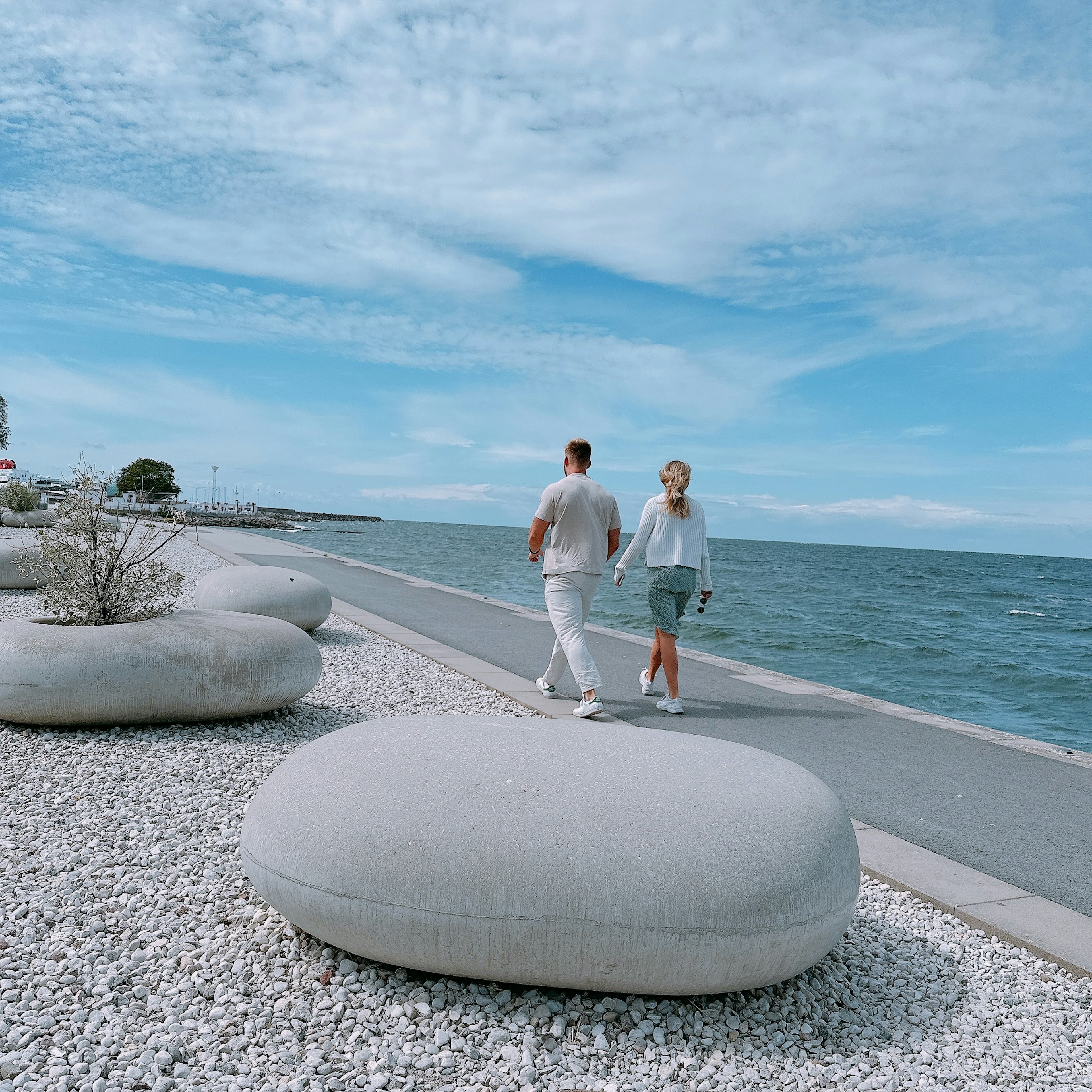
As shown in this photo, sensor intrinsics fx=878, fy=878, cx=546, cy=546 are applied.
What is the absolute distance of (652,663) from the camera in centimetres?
802

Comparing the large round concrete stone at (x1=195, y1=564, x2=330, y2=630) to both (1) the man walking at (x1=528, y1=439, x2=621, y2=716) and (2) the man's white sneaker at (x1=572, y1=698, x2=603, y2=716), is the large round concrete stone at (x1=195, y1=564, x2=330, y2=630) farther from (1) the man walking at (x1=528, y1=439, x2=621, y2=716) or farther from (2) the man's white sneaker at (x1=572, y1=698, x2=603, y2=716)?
(2) the man's white sneaker at (x1=572, y1=698, x2=603, y2=716)

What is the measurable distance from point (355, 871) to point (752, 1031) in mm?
1410

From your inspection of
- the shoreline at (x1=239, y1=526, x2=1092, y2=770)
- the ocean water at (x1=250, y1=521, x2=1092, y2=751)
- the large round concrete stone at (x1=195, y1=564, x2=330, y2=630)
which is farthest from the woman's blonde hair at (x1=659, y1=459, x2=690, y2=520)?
the ocean water at (x1=250, y1=521, x2=1092, y2=751)

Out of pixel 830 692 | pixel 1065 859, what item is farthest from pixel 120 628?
pixel 830 692

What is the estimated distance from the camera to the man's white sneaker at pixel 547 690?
758 cm

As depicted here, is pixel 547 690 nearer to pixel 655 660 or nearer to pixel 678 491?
pixel 655 660

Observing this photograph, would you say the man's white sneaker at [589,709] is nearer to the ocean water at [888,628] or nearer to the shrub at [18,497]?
the ocean water at [888,628]

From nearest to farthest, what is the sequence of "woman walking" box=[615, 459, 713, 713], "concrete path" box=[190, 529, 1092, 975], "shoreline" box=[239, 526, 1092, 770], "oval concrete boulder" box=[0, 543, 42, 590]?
"concrete path" box=[190, 529, 1092, 975]
"shoreline" box=[239, 526, 1092, 770]
"woman walking" box=[615, 459, 713, 713]
"oval concrete boulder" box=[0, 543, 42, 590]

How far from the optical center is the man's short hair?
23.9 ft

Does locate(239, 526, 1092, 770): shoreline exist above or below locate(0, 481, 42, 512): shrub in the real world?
below

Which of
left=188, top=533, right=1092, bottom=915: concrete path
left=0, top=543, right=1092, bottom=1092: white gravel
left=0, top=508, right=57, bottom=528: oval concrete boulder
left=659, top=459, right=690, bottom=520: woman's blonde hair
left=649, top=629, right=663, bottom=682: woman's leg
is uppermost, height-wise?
left=659, top=459, right=690, bottom=520: woman's blonde hair

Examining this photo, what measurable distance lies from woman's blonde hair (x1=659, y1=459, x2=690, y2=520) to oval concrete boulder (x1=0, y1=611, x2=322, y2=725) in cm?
328

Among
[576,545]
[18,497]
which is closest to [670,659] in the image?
[576,545]

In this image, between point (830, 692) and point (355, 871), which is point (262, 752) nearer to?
point (355, 871)
